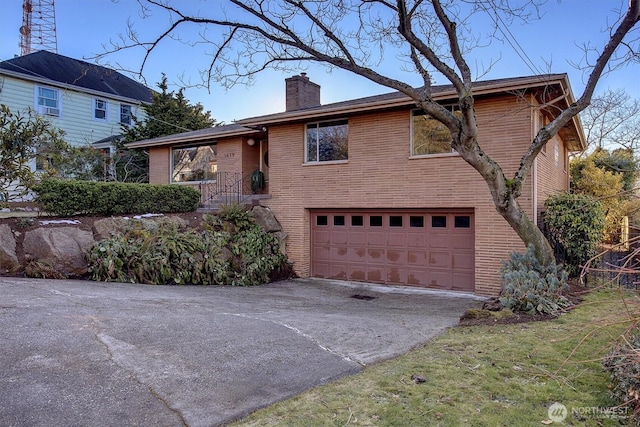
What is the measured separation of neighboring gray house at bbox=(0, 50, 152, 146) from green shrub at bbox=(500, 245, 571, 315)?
18532mm

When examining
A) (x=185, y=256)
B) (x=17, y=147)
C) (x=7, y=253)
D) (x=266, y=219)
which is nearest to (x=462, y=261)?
(x=266, y=219)

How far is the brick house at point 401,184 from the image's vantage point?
34.0 ft

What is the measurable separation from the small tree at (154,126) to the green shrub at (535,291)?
18.9 meters

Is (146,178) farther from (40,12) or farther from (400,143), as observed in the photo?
(40,12)

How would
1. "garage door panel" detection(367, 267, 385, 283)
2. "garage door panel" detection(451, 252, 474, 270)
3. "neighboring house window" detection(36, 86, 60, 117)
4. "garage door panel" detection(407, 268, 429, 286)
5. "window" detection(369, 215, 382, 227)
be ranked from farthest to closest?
"neighboring house window" detection(36, 86, 60, 117) < "window" detection(369, 215, 382, 227) < "garage door panel" detection(367, 267, 385, 283) < "garage door panel" detection(407, 268, 429, 286) < "garage door panel" detection(451, 252, 474, 270)

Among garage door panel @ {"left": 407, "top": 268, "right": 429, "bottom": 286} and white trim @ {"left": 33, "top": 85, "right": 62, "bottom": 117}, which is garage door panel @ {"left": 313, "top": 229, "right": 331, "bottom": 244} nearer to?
garage door panel @ {"left": 407, "top": 268, "right": 429, "bottom": 286}

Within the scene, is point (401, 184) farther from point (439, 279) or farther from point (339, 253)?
point (339, 253)

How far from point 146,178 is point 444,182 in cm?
1677

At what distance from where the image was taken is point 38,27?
32.5 metres

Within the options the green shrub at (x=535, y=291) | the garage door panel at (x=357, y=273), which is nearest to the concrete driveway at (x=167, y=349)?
the green shrub at (x=535, y=291)

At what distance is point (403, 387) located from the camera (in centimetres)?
405

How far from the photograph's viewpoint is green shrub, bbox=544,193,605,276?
970 cm

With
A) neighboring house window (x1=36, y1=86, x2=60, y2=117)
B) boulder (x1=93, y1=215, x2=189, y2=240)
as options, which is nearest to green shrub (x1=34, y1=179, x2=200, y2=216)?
boulder (x1=93, y1=215, x2=189, y2=240)

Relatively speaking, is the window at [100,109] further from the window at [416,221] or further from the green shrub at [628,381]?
the green shrub at [628,381]
